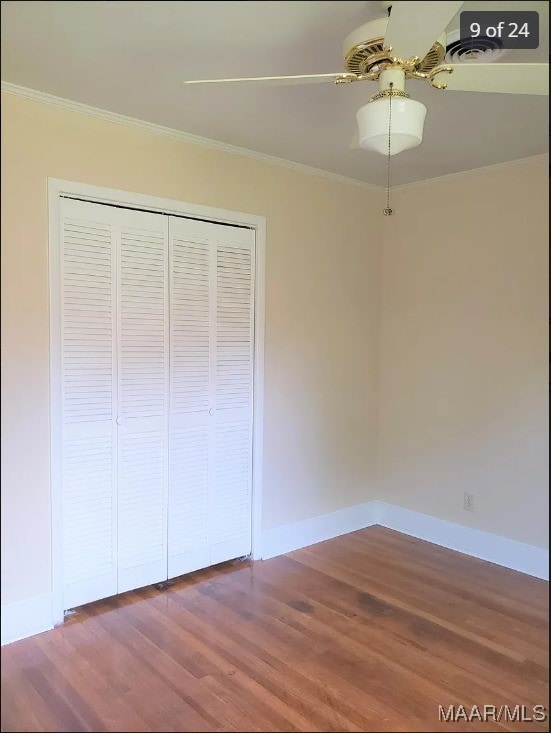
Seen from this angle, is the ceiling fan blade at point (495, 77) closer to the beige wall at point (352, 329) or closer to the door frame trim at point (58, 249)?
the beige wall at point (352, 329)

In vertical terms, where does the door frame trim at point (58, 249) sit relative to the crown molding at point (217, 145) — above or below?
below

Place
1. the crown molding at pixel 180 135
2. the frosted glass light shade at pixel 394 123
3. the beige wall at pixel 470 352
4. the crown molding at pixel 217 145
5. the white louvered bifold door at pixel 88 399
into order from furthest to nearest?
1. the white louvered bifold door at pixel 88 399
2. the crown molding at pixel 180 135
3. the crown molding at pixel 217 145
4. the frosted glass light shade at pixel 394 123
5. the beige wall at pixel 470 352

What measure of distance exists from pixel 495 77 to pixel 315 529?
108 inches

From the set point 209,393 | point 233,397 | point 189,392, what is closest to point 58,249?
point 189,392

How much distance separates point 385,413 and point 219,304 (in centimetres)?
149

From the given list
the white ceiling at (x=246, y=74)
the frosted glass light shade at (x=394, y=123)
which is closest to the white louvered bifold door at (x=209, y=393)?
the white ceiling at (x=246, y=74)

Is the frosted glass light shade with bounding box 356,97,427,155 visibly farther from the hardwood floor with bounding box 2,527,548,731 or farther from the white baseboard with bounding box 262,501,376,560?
the white baseboard with bounding box 262,501,376,560

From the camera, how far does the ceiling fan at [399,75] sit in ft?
4.42

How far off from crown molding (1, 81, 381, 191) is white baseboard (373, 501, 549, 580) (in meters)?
1.97

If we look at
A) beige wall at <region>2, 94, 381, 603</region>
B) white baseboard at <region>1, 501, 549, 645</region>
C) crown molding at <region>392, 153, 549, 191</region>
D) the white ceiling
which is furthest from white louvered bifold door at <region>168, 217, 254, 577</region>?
crown molding at <region>392, 153, 549, 191</region>

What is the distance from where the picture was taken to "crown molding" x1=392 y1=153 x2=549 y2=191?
1079mm

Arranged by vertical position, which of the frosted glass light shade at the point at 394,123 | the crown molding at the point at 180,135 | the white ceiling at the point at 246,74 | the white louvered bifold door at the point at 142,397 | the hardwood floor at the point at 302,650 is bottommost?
the hardwood floor at the point at 302,650

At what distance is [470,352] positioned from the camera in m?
1.94

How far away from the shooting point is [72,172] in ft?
7.76
